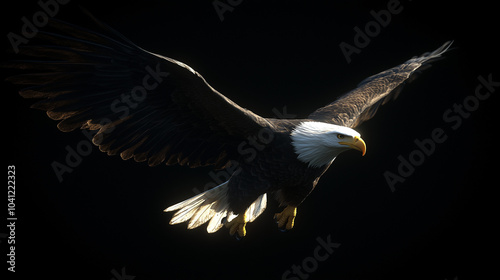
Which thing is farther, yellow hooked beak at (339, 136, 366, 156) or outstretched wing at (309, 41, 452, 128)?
outstretched wing at (309, 41, 452, 128)

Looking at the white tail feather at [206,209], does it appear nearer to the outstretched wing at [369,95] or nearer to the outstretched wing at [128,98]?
the outstretched wing at [128,98]

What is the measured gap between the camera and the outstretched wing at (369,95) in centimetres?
375

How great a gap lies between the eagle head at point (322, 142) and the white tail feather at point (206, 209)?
2.05 ft

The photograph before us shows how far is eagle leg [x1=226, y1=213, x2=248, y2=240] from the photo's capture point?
142 inches

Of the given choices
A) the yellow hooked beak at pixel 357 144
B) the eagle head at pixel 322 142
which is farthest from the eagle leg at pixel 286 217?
the yellow hooked beak at pixel 357 144

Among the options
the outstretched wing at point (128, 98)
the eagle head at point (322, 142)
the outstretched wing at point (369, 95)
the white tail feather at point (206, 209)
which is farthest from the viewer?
the outstretched wing at point (369, 95)

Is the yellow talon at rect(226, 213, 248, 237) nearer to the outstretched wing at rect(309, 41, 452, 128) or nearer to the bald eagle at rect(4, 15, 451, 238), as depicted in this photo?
the bald eagle at rect(4, 15, 451, 238)

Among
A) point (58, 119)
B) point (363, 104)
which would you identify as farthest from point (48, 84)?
point (363, 104)

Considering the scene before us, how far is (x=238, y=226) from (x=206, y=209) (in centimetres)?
29

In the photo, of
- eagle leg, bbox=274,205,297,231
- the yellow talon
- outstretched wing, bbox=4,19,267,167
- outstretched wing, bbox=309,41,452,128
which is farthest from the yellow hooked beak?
the yellow talon

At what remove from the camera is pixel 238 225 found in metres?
3.62

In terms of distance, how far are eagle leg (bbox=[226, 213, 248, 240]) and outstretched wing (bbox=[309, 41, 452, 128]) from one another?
98cm

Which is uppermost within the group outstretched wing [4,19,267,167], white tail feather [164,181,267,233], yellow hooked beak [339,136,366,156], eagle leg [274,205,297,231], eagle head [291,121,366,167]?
outstretched wing [4,19,267,167]

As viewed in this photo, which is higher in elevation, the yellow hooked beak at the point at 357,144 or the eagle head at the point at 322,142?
the eagle head at the point at 322,142
